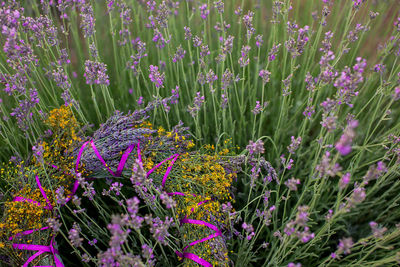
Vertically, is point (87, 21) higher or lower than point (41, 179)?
higher

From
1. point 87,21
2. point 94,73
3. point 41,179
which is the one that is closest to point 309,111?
point 94,73

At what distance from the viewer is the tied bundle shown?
1.50m

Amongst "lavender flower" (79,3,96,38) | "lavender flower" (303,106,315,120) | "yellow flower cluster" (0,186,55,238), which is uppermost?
"lavender flower" (79,3,96,38)

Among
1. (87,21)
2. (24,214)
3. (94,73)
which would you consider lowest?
(24,214)

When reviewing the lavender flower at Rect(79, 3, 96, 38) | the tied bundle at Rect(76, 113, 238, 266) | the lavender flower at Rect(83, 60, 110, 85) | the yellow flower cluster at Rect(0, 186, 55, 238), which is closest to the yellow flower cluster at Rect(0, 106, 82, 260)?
the yellow flower cluster at Rect(0, 186, 55, 238)

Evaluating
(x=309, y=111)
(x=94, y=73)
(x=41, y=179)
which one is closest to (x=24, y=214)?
(x=41, y=179)

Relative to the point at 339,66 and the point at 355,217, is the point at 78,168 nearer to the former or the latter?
the point at 355,217

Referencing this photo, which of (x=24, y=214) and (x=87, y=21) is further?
(x=87, y=21)

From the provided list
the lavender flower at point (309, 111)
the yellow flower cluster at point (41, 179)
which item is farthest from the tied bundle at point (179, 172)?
the lavender flower at point (309, 111)

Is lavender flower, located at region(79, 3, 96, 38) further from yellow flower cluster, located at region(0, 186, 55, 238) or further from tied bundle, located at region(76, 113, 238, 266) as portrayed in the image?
yellow flower cluster, located at region(0, 186, 55, 238)

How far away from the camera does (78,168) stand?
1693 mm

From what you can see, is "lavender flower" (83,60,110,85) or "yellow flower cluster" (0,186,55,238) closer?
"yellow flower cluster" (0,186,55,238)

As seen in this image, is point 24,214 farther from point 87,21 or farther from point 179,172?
point 87,21

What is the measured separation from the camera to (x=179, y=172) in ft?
5.56
